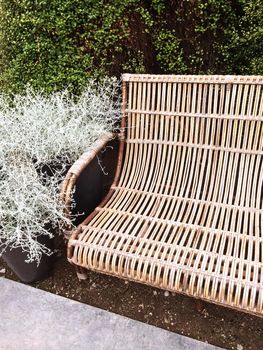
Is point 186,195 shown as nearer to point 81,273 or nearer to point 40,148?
point 81,273

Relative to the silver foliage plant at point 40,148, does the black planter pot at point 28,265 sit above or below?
below

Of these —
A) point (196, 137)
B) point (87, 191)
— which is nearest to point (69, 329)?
point (87, 191)

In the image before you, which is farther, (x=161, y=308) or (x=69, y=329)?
(x=161, y=308)

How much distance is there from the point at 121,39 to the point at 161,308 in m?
1.65

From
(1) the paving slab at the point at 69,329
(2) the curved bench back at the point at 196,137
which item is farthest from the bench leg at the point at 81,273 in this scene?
(2) the curved bench back at the point at 196,137

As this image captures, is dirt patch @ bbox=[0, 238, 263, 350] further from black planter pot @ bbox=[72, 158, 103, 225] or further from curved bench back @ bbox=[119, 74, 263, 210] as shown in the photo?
curved bench back @ bbox=[119, 74, 263, 210]

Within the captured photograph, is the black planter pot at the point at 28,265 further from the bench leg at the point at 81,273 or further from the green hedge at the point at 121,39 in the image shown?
the green hedge at the point at 121,39

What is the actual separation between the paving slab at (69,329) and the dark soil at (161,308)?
13cm

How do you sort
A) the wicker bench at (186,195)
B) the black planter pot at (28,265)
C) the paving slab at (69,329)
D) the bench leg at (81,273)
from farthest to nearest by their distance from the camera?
the bench leg at (81,273) → the black planter pot at (28,265) → the paving slab at (69,329) → the wicker bench at (186,195)

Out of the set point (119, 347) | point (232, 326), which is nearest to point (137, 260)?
point (119, 347)

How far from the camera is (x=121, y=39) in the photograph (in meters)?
2.41

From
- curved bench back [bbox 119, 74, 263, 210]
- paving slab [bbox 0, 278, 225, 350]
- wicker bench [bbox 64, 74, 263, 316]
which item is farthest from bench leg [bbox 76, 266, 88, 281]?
curved bench back [bbox 119, 74, 263, 210]

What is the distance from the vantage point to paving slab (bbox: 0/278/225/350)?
5.97 ft

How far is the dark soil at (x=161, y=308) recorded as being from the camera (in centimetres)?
191
